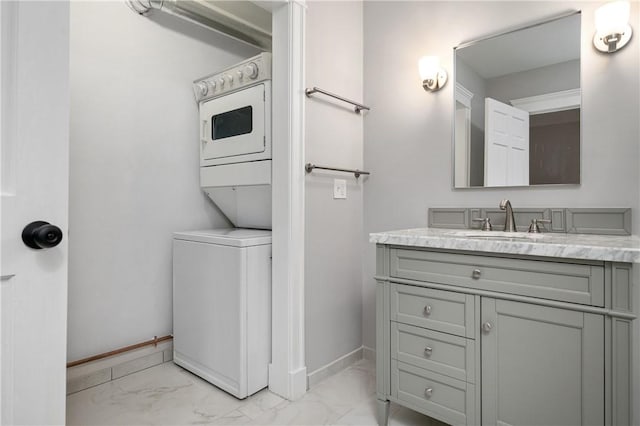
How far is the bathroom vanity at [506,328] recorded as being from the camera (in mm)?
1238

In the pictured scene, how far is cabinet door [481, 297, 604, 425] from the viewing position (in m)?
1.27

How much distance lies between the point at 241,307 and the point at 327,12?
177cm

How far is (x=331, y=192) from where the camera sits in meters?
2.27

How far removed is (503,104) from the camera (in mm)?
1981

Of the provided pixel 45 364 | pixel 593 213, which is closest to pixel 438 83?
pixel 593 213

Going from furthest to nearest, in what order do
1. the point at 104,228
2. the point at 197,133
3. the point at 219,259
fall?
the point at 197,133, the point at 104,228, the point at 219,259

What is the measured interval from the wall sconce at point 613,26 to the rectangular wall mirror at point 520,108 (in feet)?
0.35

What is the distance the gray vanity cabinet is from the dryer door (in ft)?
3.30

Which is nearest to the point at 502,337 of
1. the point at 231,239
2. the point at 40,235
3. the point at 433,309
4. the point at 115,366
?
the point at 433,309

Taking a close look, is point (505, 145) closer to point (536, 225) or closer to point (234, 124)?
point (536, 225)

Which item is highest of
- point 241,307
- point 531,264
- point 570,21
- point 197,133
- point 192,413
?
point 570,21

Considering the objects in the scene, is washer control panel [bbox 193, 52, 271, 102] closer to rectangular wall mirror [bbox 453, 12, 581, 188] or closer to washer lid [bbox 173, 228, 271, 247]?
washer lid [bbox 173, 228, 271, 247]

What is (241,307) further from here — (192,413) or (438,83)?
(438,83)

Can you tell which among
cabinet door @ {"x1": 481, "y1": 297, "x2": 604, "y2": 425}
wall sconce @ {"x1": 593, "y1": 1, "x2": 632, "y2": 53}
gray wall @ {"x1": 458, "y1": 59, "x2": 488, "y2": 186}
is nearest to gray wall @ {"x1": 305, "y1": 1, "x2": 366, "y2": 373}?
gray wall @ {"x1": 458, "y1": 59, "x2": 488, "y2": 186}
